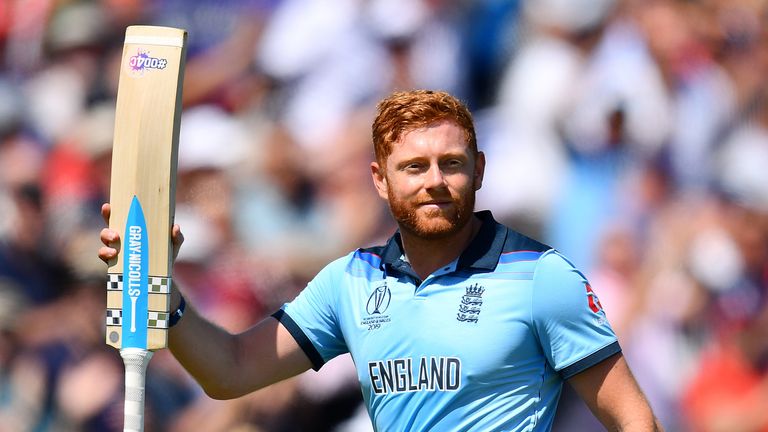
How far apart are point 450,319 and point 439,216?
0.26 m

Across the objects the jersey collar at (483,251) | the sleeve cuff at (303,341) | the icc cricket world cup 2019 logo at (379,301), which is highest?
the jersey collar at (483,251)

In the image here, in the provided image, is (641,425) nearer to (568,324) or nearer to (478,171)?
(568,324)

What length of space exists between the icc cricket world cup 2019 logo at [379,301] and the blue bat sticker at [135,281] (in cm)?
58

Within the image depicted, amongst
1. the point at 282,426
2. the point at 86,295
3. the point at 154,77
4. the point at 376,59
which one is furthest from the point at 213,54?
the point at 154,77

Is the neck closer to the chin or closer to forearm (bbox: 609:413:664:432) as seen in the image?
the chin

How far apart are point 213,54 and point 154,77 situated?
258cm

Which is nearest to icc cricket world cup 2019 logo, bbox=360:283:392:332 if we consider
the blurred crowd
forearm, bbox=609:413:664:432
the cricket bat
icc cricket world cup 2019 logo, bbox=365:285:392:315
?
icc cricket world cup 2019 logo, bbox=365:285:392:315

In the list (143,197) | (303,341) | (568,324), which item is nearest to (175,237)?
(143,197)

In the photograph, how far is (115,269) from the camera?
3.10 metres

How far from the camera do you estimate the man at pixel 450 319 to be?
289cm

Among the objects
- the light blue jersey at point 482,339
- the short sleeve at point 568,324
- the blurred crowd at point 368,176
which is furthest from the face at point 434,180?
the blurred crowd at point 368,176

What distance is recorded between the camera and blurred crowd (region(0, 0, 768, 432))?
5273 mm

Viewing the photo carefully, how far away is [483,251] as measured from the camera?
3033mm

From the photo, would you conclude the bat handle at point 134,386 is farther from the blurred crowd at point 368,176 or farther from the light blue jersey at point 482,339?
the blurred crowd at point 368,176
